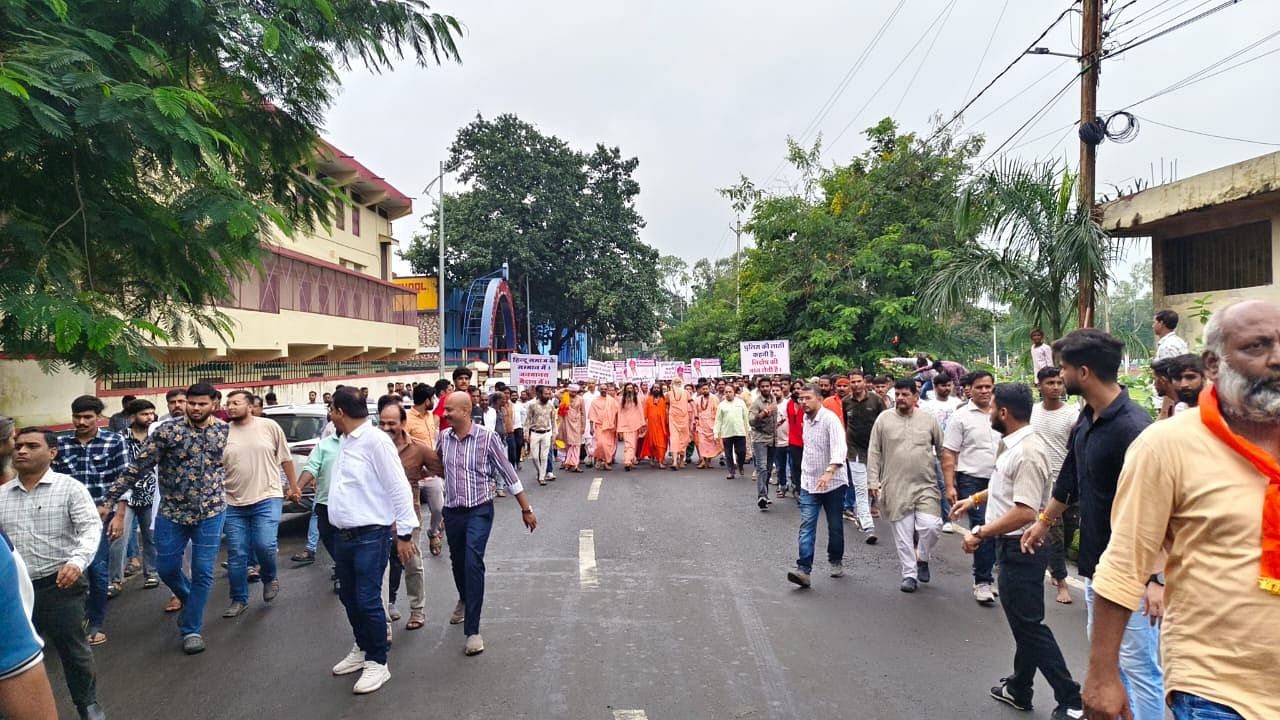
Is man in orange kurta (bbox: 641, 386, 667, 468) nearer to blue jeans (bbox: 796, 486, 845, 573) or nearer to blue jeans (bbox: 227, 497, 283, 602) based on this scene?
blue jeans (bbox: 796, 486, 845, 573)

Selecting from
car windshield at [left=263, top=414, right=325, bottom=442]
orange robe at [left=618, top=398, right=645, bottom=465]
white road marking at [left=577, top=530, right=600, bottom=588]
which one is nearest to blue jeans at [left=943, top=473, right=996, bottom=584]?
white road marking at [left=577, top=530, right=600, bottom=588]

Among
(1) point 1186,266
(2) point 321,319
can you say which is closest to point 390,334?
(2) point 321,319

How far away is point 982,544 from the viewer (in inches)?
238

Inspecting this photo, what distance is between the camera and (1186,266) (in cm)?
1183

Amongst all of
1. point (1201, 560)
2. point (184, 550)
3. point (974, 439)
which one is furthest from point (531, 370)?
point (1201, 560)

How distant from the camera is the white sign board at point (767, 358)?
20.3 metres

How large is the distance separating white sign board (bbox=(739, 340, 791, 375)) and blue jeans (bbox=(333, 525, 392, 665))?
52.9 feet

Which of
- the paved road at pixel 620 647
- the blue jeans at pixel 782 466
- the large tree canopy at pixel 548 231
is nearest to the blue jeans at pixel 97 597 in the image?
the paved road at pixel 620 647

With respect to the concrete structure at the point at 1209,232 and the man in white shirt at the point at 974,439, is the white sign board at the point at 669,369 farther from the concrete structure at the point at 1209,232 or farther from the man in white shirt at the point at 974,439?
the man in white shirt at the point at 974,439

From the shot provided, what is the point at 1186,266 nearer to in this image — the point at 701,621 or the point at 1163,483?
the point at 701,621

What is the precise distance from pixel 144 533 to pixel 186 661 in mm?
2608

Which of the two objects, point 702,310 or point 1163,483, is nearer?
point 1163,483

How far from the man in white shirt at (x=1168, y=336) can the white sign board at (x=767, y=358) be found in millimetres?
11954

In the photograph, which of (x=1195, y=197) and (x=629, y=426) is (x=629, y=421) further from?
(x=1195, y=197)
